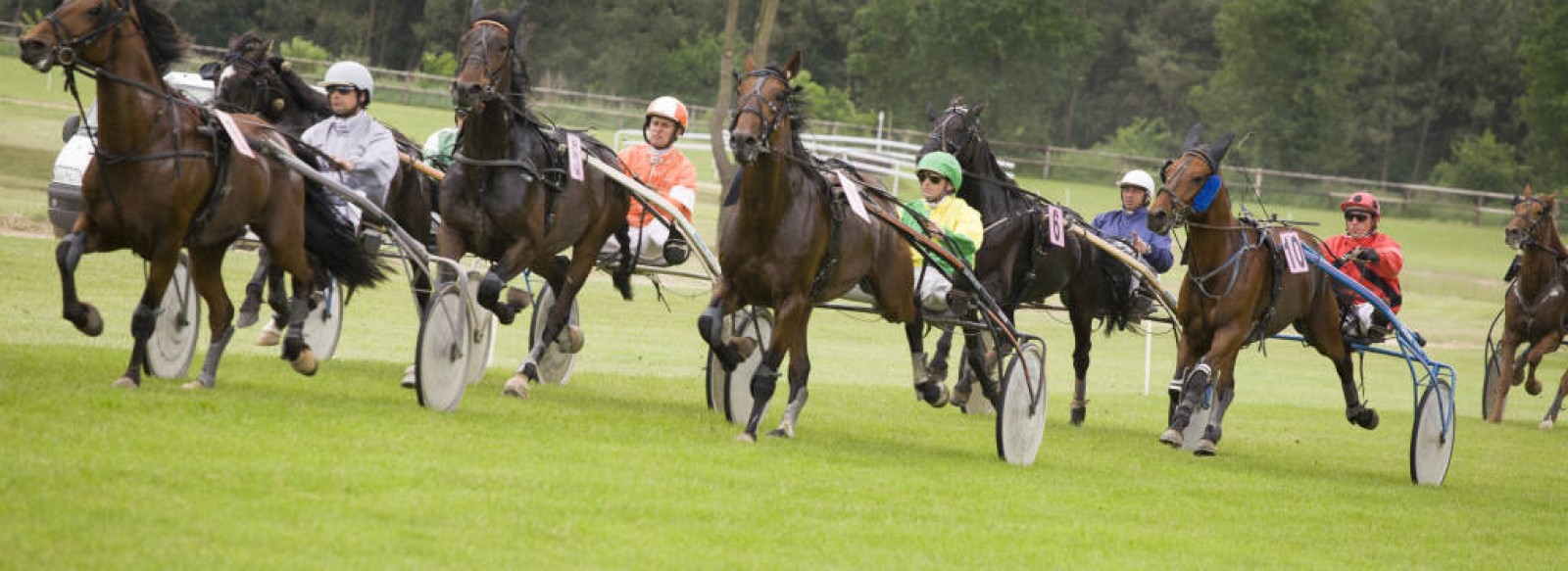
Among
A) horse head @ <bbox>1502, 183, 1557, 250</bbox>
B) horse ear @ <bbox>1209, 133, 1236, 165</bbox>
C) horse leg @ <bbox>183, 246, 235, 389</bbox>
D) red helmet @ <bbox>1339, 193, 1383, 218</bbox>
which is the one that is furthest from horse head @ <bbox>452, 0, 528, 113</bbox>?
horse head @ <bbox>1502, 183, 1557, 250</bbox>

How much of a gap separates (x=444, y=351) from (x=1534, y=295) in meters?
11.9

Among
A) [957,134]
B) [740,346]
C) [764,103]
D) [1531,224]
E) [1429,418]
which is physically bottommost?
[1429,418]

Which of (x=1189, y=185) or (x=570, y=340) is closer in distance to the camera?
(x=1189, y=185)

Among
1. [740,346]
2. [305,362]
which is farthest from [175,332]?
[740,346]

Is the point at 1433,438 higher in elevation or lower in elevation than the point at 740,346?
lower

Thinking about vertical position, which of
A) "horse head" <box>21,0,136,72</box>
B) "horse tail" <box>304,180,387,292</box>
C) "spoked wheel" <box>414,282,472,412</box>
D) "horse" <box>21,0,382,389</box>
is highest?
"horse head" <box>21,0,136,72</box>

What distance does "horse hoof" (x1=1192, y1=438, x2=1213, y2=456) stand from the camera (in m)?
11.3

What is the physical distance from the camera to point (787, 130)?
9219 millimetres

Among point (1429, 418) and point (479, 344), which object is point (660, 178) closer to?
point (479, 344)

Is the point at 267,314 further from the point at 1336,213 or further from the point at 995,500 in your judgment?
the point at 1336,213

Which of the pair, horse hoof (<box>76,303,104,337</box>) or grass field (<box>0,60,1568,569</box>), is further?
horse hoof (<box>76,303,104,337</box>)

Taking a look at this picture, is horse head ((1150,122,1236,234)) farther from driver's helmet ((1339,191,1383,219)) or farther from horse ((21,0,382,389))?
horse ((21,0,382,389))

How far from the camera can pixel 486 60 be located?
980cm

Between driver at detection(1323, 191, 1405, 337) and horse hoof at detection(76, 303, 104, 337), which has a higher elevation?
driver at detection(1323, 191, 1405, 337)
